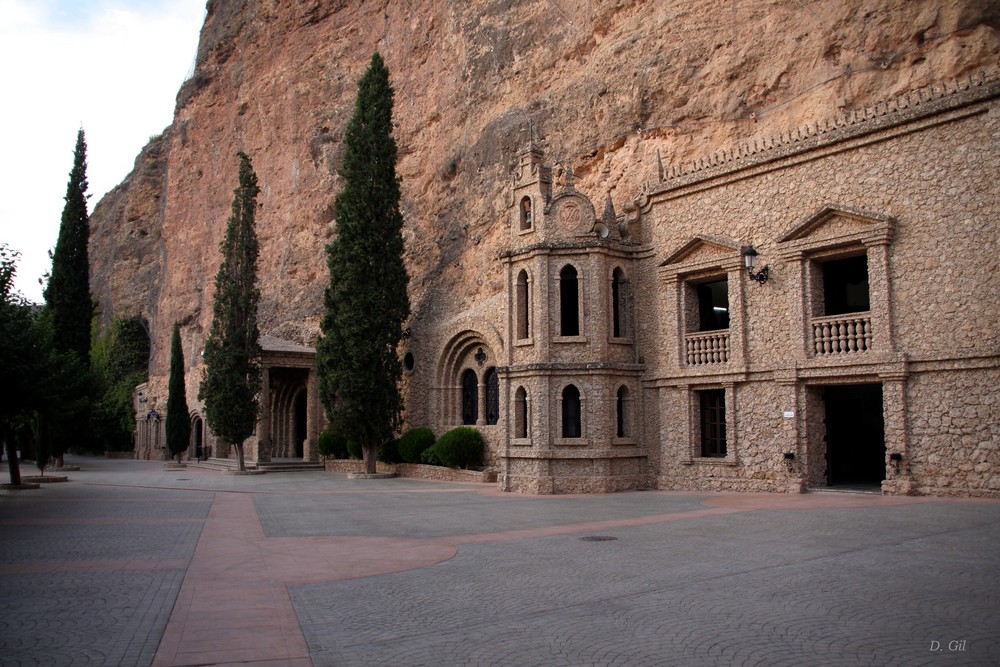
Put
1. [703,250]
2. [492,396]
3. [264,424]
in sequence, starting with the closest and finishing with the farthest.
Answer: [703,250]
[492,396]
[264,424]

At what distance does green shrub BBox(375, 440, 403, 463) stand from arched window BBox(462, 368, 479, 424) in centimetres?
282

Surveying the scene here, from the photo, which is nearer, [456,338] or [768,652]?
[768,652]

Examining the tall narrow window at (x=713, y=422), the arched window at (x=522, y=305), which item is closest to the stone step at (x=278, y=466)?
the arched window at (x=522, y=305)

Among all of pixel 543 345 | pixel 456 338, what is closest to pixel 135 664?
pixel 543 345

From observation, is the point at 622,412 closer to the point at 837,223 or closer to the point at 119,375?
the point at 837,223

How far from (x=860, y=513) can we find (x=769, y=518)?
5.49ft

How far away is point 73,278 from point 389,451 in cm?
2042

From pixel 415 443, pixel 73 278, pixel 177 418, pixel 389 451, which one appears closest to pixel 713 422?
pixel 415 443

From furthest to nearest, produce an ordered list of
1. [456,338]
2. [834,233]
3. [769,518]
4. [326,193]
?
[326,193], [456,338], [834,233], [769,518]

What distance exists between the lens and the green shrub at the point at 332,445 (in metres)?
34.8

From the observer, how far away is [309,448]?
120ft

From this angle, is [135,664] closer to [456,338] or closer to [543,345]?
[543,345]

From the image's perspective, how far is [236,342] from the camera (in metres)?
34.3

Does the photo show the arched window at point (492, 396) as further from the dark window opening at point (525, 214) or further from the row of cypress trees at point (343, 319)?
the dark window opening at point (525, 214)
